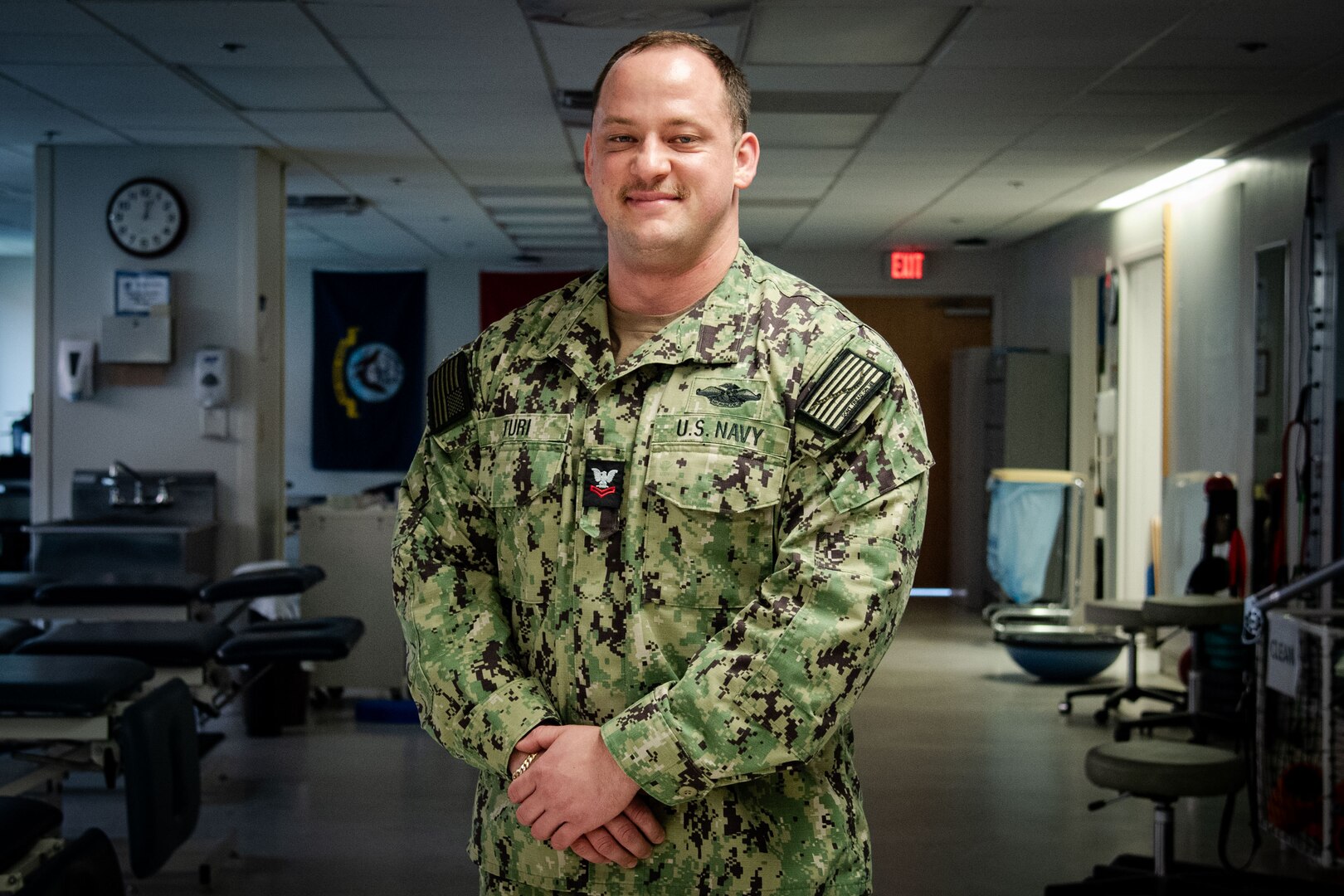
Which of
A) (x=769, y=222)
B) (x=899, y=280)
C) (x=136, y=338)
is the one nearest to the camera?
(x=136, y=338)

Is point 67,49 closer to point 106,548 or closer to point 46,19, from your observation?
point 46,19

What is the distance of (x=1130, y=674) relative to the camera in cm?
618

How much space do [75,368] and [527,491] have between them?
567 centimetres

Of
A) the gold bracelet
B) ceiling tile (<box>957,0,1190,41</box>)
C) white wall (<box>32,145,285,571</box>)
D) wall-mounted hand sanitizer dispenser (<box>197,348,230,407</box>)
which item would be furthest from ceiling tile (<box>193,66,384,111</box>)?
the gold bracelet

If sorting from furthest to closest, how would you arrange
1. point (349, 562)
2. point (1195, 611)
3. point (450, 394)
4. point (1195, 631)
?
point (349, 562), point (1195, 631), point (1195, 611), point (450, 394)

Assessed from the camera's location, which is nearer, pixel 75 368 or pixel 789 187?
pixel 75 368

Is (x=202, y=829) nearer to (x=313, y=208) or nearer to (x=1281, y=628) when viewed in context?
(x=1281, y=628)

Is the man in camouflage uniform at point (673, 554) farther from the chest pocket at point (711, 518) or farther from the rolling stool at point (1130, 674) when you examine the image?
the rolling stool at point (1130, 674)

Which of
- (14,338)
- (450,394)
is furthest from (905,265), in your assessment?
(450,394)

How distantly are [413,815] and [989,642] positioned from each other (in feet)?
15.6

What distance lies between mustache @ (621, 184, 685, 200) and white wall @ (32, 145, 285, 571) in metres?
5.49

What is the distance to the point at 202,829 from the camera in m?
4.21

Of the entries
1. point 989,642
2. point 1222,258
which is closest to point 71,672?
point 1222,258

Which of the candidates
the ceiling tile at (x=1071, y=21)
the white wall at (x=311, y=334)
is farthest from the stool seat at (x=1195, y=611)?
the white wall at (x=311, y=334)
